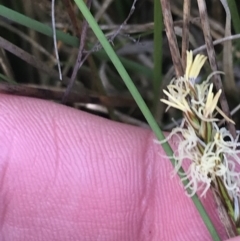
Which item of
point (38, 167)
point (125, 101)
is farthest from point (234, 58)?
point (38, 167)

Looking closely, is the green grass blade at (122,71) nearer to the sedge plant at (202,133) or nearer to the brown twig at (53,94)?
the sedge plant at (202,133)

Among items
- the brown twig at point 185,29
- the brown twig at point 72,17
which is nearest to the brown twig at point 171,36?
the brown twig at point 185,29

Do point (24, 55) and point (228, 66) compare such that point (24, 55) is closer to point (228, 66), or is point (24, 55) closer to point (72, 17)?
point (72, 17)

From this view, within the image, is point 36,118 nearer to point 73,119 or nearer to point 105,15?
point 73,119

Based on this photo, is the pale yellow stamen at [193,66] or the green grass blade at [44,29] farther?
the green grass blade at [44,29]

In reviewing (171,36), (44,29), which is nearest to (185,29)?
(171,36)

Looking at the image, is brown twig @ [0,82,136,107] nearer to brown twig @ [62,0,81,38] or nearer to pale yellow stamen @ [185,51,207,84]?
brown twig @ [62,0,81,38]

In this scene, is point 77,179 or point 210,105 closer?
point 210,105

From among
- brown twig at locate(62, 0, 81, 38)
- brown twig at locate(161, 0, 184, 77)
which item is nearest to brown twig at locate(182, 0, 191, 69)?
brown twig at locate(161, 0, 184, 77)
